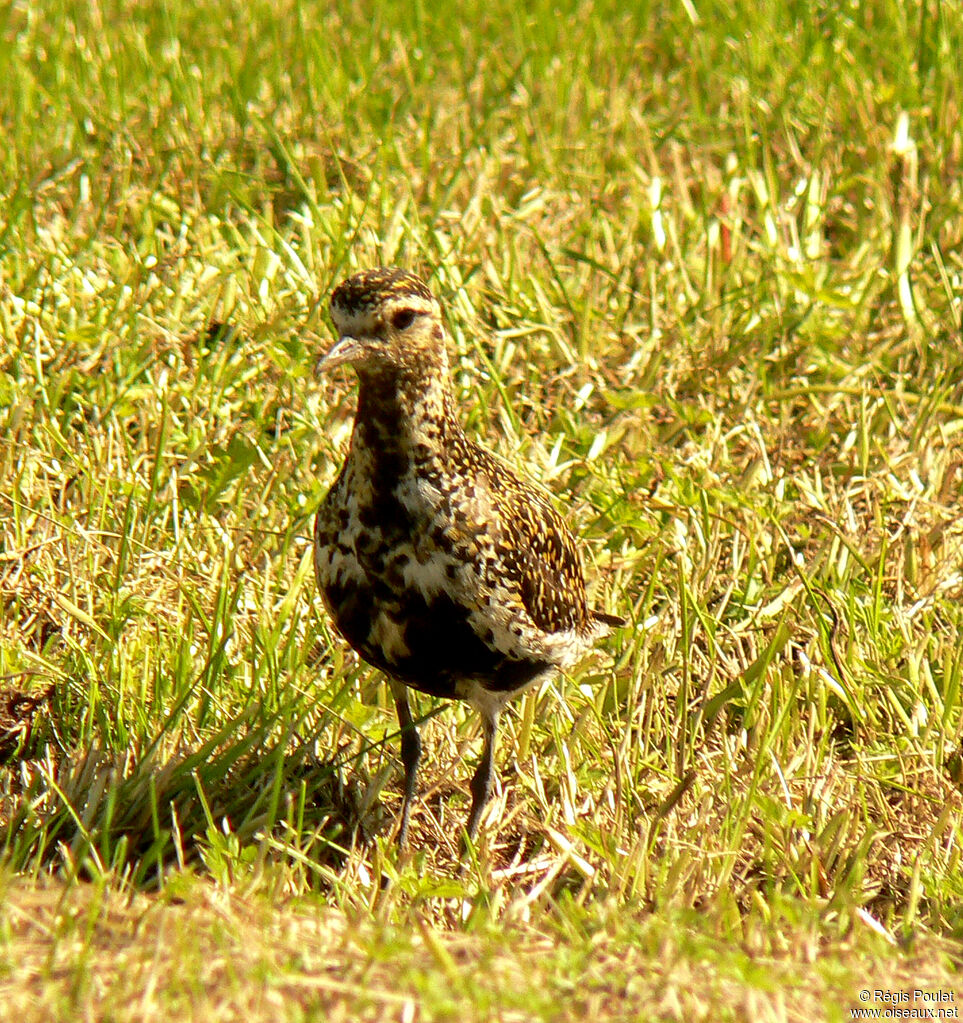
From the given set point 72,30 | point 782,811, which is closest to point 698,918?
point 782,811

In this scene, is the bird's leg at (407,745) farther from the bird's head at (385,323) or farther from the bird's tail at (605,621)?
the bird's head at (385,323)

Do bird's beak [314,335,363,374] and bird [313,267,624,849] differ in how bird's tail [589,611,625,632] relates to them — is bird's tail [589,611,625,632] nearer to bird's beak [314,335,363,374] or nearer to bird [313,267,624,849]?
bird [313,267,624,849]

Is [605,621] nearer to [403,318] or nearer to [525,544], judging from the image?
[525,544]

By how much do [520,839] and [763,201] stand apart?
3378 millimetres

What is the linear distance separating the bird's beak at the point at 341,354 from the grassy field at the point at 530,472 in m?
1.07

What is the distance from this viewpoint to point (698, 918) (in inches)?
136

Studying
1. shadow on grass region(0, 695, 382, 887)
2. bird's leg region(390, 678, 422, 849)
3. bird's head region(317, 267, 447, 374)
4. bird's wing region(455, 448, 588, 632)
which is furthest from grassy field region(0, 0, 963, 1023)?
bird's head region(317, 267, 447, 374)

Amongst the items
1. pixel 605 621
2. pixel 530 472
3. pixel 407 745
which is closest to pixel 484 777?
pixel 407 745

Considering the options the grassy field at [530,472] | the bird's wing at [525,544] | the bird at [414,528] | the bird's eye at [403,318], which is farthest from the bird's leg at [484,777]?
the bird's eye at [403,318]

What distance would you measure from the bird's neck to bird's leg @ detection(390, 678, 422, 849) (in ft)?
2.61

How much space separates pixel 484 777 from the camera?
4594 mm

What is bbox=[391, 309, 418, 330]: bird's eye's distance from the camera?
4073 mm

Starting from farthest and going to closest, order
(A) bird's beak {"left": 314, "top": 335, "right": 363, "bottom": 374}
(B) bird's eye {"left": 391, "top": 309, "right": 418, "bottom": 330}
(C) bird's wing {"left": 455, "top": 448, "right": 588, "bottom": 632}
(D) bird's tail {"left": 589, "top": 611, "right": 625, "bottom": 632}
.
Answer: (D) bird's tail {"left": 589, "top": 611, "right": 625, "bottom": 632}
(C) bird's wing {"left": 455, "top": 448, "right": 588, "bottom": 632}
(B) bird's eye {"left": 391, "top": 309, "right": 418, "bottom": 330}
(A) bird's beak {"left": 314, "top": 335, "right": 363, "bottom": 374}

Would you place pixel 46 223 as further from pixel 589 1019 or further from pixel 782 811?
pixel 589 1019
